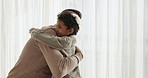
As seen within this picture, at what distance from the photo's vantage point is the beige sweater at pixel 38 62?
1.36 m

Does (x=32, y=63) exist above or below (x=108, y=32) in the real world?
below

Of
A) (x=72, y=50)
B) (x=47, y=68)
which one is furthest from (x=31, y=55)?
(x=72, y=50)

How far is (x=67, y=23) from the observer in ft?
4.59

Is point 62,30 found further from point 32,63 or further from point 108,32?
point 108,32

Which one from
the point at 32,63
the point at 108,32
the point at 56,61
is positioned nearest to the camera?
the point at 56,61

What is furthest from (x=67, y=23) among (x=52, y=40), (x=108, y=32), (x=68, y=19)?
(x=108, y=32)

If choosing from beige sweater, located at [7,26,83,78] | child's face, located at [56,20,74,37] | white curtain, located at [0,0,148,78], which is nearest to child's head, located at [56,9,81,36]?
child's face, located at [56,20,74,37]

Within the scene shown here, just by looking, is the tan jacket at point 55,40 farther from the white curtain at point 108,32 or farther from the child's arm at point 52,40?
the white curtain at point 108,32

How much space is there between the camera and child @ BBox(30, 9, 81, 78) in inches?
53.2

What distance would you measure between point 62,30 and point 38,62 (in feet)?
0.71

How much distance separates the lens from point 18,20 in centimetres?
244

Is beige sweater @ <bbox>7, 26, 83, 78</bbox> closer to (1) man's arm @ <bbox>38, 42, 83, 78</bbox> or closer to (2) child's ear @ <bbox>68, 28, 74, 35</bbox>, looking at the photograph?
(1) man's arm @ <bbox>38, 42, 83, 78</bbox>

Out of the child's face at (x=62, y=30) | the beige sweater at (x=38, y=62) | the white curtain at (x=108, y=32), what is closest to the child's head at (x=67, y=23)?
the child's face at (x=62, y=30)

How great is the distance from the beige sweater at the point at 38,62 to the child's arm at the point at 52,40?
3cm
